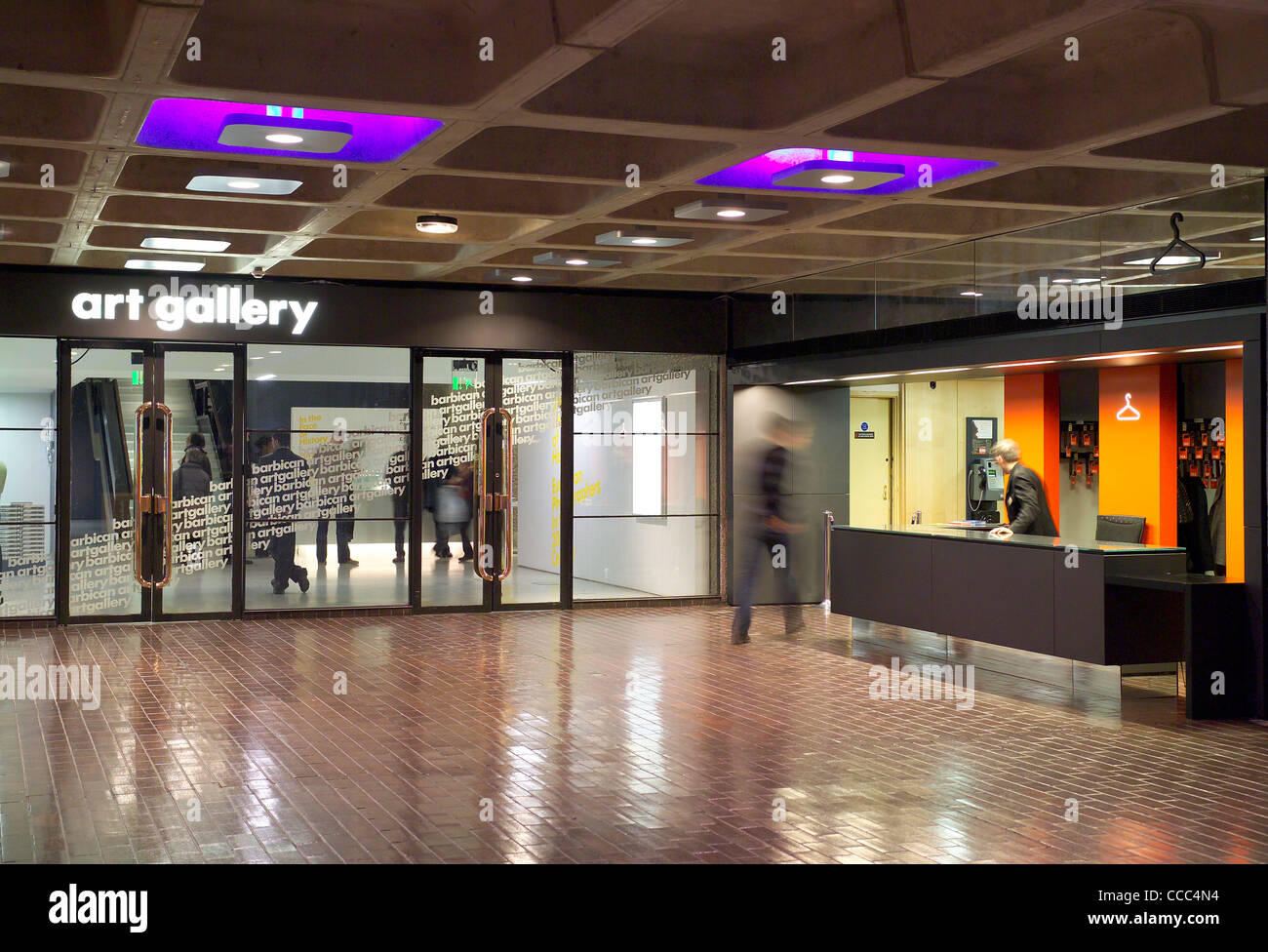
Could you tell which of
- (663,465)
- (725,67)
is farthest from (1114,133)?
(663,465)

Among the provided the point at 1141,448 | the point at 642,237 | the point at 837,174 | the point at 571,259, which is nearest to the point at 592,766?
the point at 837,174

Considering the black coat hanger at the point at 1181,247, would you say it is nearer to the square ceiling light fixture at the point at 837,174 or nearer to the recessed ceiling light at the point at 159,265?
the square ceiling light fixture at the point at 837,174

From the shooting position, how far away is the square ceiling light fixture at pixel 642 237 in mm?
9742

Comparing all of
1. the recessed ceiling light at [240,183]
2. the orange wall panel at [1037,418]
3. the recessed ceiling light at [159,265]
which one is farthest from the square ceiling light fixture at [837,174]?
the recessed ceiling light at [159,265]

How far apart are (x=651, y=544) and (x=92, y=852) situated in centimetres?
882

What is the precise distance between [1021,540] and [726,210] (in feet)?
10.1

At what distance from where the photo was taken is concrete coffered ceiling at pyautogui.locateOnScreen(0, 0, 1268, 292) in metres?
5.34

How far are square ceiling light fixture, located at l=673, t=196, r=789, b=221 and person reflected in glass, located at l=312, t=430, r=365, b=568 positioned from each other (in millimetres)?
5021

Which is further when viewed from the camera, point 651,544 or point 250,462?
point 651,544

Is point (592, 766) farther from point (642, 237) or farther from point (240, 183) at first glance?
point (642, 237)

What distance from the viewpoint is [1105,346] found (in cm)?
866

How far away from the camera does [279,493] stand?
12297mm

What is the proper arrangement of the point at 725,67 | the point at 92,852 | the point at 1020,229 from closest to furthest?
the point at 92,852 → the point at 725,67 → the point at 1020,229

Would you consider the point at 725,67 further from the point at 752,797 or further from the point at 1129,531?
the point at 1129,531
